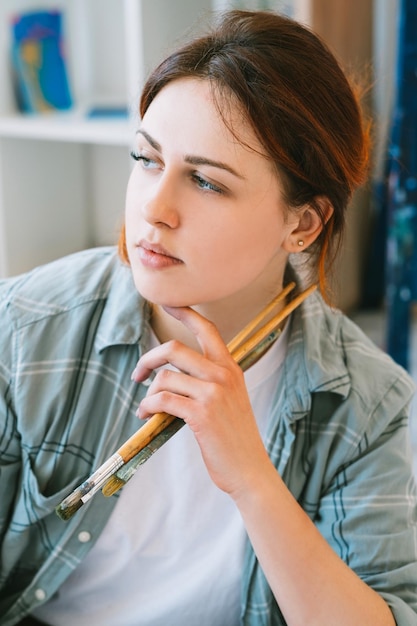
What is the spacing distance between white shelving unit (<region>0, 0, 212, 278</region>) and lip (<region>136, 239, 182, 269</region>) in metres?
1.33

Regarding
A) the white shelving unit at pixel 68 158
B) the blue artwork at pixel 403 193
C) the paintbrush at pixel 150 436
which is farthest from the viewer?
the white shelving unit at pixel 68 158

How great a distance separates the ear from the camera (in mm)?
1115

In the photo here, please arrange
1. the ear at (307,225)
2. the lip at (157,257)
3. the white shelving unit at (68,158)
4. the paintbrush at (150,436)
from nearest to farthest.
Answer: the paintbrush at (150,436)
the lip at (157,257)
the ear at (307,225)
the white shelving unit at (68,158)

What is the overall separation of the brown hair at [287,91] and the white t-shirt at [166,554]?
0.40m

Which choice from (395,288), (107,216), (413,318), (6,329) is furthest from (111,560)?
(413,318)

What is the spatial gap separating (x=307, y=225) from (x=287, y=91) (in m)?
0.21

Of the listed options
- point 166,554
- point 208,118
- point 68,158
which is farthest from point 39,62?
point 166,554

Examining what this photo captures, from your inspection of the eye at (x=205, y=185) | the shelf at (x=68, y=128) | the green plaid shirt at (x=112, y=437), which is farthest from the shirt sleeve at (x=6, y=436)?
the shelf at (x=68, y=128)

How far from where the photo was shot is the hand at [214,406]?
96 centimetres

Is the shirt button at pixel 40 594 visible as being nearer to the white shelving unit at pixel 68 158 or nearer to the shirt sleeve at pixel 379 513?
the shirt sleeve at pixel 379 513

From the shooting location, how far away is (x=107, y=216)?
271 centimetres

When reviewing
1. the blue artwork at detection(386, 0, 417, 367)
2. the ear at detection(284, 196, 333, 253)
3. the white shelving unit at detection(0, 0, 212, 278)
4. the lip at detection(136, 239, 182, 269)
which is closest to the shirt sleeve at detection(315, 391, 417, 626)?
the ear at detection(284, 196, 333, 253)

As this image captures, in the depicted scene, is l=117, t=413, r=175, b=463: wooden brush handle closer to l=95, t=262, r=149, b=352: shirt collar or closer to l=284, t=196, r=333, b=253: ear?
l=95, t=262, r=149, b=352: shirt collar

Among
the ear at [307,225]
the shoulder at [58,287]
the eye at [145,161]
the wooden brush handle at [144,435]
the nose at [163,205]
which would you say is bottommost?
the wooden brush handle at [144,435]
